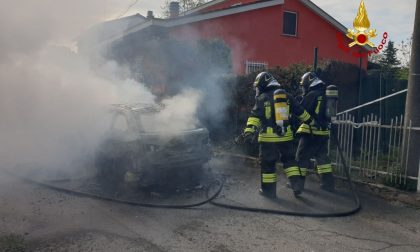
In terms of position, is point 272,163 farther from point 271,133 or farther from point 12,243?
point 12,243

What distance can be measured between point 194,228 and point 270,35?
1536 centimetres

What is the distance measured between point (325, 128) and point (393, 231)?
2.22 m

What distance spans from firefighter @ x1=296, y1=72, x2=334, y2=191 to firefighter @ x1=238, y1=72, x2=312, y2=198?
0.26 m

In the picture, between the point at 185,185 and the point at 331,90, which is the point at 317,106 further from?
the point at 185,185

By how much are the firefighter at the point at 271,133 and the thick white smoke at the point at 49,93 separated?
1.54m

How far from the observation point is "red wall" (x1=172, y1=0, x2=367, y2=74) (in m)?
17.1

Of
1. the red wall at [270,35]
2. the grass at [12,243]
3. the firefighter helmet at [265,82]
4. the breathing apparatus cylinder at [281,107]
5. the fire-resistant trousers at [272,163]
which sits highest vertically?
the red wall at [270,35]

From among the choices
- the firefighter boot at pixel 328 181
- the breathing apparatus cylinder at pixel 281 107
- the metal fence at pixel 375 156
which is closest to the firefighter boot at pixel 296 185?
the firefighter boot at pixel 328 181

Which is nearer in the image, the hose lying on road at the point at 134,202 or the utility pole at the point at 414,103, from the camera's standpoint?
the hose lying on road at the point at 134,202

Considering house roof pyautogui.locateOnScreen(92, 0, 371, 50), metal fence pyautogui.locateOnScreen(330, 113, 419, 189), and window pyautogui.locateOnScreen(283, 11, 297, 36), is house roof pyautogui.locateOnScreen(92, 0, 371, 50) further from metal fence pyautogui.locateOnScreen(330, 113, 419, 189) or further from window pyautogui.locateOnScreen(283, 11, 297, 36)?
metal fence pyautogui.locateOnScreen(330, 113, 419, 189)

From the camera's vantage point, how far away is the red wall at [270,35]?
17.1 metres

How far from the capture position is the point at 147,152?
255 inches

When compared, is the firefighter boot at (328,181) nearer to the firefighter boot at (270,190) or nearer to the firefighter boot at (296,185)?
the firefighter boot at (296,185)

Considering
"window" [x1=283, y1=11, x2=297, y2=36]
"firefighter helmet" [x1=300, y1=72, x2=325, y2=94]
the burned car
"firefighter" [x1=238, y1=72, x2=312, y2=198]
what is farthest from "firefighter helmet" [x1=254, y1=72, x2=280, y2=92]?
"window" [x1=283, y1=11, x2=297, y2=36]
